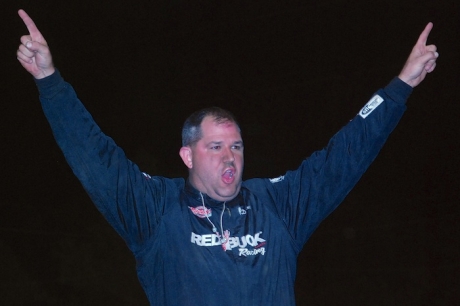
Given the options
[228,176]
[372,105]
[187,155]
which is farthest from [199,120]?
[372,105]

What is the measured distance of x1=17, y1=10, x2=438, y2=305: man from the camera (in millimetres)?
2098

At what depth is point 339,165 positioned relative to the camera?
245cm

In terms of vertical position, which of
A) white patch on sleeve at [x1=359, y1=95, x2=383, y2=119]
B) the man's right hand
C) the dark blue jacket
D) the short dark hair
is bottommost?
the dark blue jacket

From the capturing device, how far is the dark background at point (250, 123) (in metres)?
4.80

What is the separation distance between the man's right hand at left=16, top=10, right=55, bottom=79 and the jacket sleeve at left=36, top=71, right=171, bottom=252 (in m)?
0.03

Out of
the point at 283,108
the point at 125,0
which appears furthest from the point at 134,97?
the point at 283,108

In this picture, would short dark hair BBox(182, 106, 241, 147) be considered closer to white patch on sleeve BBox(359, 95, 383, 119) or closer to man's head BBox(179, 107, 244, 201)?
man's head BBox(179, 107, 244, 201)

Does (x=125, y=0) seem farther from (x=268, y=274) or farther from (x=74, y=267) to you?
(x=268, y=274)

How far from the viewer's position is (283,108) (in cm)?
510

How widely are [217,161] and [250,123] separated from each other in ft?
9.07

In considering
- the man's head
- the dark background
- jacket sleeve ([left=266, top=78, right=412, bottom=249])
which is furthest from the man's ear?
the dark background

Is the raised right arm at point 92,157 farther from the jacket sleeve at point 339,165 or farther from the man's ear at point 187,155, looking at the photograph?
the jacket sleeve at point 339,165

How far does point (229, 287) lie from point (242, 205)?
0.39 metres

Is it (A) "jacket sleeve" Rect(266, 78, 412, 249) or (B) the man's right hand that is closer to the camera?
(B) the man's right hand
